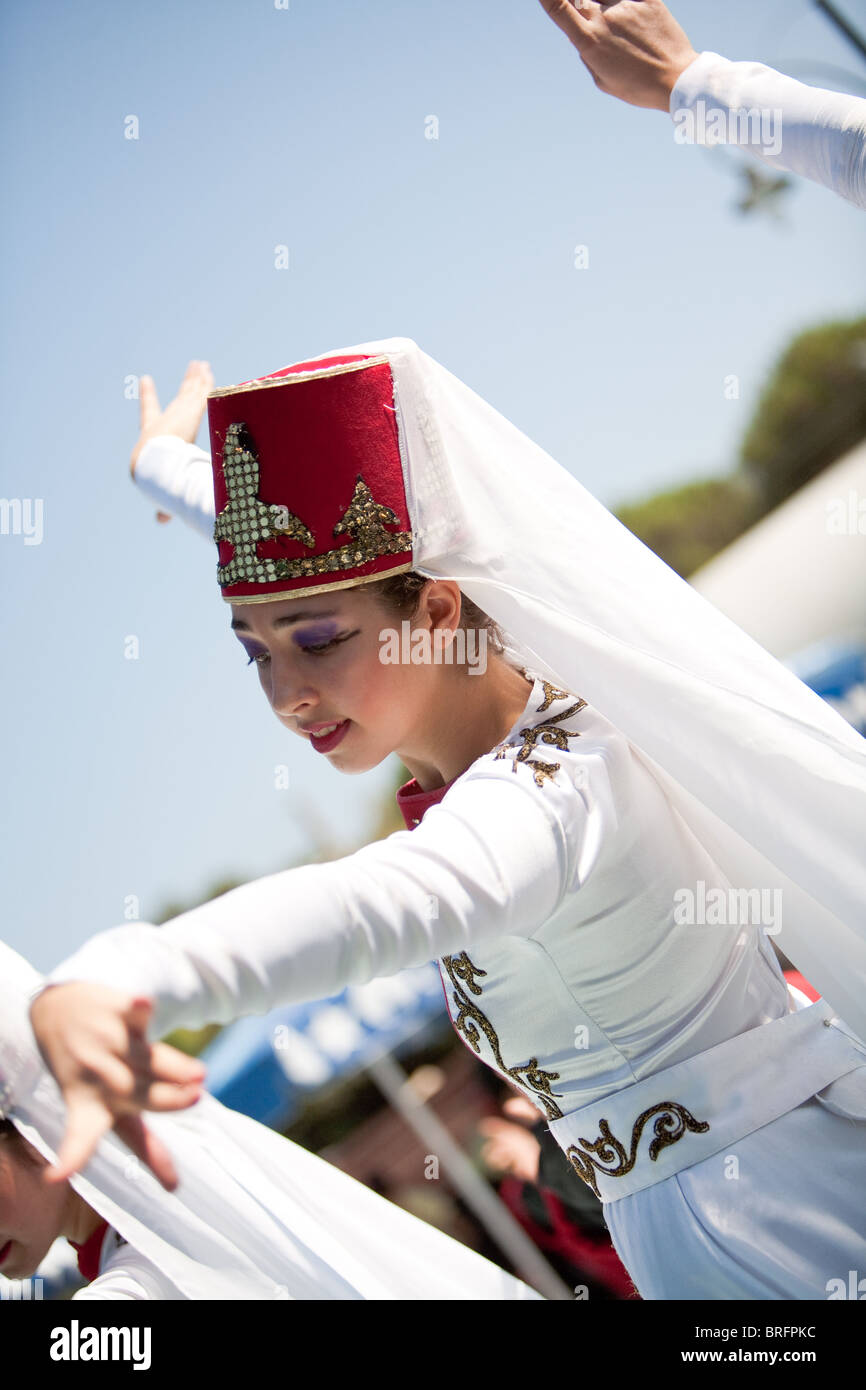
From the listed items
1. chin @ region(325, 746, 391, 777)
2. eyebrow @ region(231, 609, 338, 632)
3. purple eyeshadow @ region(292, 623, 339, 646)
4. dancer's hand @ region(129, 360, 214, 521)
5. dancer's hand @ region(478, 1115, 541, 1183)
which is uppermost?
dancer's hand @ region(129, 360, 214, 521)

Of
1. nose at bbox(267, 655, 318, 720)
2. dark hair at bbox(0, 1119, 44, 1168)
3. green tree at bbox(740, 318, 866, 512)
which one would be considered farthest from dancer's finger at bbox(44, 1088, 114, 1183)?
green tree at bbox(740, 318, 866, 512)

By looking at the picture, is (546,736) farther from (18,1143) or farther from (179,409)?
(179,409)

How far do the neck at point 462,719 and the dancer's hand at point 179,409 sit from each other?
792 mm

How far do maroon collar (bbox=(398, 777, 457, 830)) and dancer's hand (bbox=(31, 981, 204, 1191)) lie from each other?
1.84 ft

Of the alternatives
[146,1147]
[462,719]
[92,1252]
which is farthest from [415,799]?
[92,1252]

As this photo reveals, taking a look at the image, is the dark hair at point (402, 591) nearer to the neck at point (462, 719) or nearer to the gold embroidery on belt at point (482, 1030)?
the neck at point (462, 719)

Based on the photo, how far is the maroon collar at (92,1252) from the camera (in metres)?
1.58

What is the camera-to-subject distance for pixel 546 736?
1.06m

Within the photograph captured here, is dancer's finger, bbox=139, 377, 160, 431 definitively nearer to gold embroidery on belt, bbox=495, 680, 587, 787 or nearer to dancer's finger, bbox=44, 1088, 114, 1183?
gold embroidery on belt, bbox=495, 680, 587, 787

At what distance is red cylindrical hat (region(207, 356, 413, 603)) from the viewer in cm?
109

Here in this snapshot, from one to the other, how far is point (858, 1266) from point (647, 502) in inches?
366

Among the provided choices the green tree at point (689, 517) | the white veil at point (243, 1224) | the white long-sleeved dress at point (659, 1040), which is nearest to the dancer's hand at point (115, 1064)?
the white long-sleeved dress at point (659, 1040)

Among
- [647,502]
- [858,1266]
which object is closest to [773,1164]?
[858,1266]

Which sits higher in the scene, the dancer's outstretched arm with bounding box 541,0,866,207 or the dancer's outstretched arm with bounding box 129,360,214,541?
the dancer's outstretched arm with bounding box 541,0,866,207
